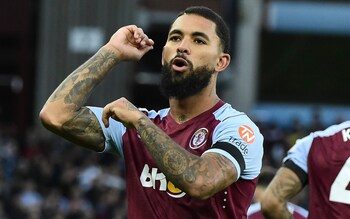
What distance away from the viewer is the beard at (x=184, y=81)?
546 cm

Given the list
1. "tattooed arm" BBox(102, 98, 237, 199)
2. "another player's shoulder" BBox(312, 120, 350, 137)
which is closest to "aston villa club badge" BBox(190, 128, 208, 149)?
"tattooed arm" BBox(102, 98, 237, 199)

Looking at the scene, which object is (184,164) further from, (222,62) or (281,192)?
(281,192)

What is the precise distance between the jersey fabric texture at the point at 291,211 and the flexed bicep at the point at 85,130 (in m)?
2.18

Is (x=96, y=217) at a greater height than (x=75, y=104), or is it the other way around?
(x=75, y=104)

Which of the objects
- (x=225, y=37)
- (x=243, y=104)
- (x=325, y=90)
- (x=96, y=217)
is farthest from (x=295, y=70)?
(x=225, y=37)

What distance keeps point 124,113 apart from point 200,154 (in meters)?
0.45

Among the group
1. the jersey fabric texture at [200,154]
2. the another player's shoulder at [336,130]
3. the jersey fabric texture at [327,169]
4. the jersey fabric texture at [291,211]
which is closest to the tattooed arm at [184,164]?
the jersey fabric texture at [200,154]

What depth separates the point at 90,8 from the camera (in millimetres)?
23594

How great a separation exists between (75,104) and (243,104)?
1751 cm

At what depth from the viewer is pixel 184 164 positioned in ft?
16.8

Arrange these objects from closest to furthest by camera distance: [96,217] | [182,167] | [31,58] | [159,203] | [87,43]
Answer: [182,167]
[159,203]
[96,217]
[87,43]
[31,58]

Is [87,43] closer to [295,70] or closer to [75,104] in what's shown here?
[295,70]

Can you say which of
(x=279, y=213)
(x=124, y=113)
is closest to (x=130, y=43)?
(x=124, y=113)

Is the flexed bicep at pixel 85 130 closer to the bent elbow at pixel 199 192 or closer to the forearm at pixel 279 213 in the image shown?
the bent elbow at pixel 199 192
